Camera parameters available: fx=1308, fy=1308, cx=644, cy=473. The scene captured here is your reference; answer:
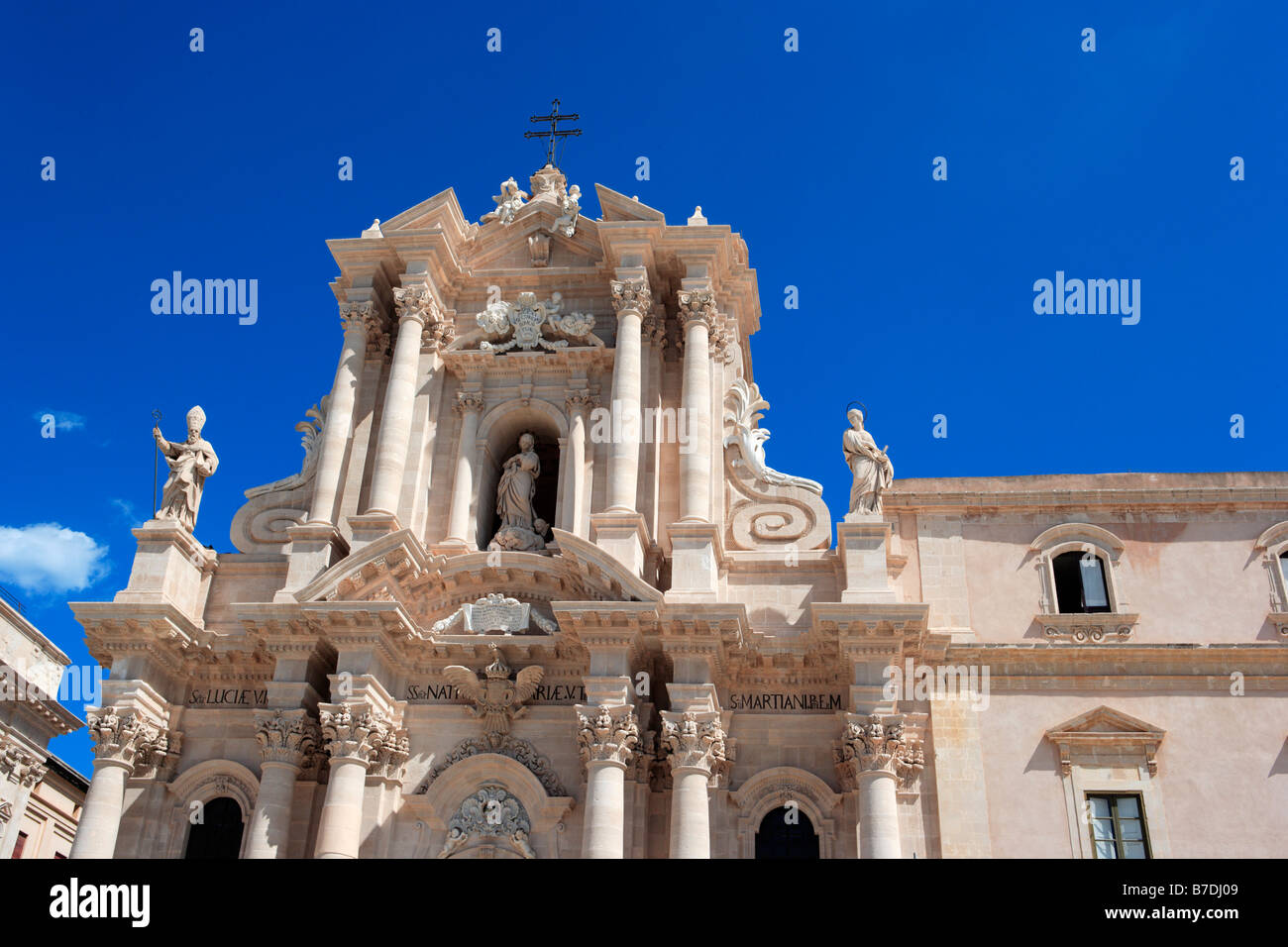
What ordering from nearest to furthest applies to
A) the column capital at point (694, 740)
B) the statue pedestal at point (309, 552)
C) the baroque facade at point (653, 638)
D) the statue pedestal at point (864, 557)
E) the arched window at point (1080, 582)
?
the column capital at point (694, 740)
the baroque facade at point (653, 638)
the statue pedestal at point (864, 557)
the statue pedestal at point (309, 552)
the arched window at point (1080, 582)

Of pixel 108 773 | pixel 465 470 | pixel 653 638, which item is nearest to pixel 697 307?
pixel 465 470

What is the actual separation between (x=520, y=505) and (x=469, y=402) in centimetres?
248

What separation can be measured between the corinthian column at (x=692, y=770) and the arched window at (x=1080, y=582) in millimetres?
7346

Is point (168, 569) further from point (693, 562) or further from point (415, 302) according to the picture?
point (693, 562)

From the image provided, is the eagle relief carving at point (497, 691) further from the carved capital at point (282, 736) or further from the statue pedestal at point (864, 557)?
the statue pedestal at point (864, 557)

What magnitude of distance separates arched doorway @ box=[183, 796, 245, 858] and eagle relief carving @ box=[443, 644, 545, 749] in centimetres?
441

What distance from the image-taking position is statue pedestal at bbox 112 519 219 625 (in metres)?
22.6

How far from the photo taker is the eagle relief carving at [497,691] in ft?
72.9

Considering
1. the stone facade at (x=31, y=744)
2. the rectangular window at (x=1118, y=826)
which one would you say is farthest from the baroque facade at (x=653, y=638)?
the stone facade at (x=31, y=744)

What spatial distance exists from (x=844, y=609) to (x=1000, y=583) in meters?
4.59
